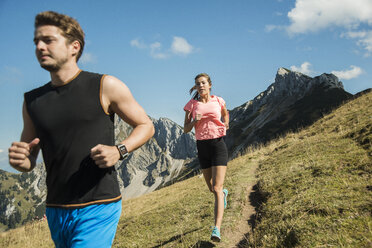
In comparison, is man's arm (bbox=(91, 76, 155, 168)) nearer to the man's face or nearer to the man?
the man

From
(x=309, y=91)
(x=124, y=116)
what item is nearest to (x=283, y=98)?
(x=309, y=91)

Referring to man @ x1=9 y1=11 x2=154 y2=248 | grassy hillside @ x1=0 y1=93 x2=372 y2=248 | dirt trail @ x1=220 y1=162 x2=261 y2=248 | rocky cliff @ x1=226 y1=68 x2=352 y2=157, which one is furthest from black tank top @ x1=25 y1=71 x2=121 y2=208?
rocky cliff @ x1=226 y1=68 x2=352 y2=157

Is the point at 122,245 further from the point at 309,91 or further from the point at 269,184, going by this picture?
the point at 309,91

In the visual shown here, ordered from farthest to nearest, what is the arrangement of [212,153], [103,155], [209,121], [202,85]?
[202,85]
[209,121]
[212,153]
[103,155]

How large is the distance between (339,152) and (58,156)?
977 centimetres

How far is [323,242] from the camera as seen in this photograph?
3799 mm

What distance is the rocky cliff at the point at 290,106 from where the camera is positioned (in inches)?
3386

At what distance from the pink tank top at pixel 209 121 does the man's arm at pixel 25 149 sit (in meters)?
3.97

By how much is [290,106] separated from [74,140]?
11659 cm

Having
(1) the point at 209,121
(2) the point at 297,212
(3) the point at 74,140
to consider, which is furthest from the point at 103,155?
(2) the point at 297,212

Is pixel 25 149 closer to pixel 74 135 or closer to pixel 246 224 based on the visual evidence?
pixel 74 135

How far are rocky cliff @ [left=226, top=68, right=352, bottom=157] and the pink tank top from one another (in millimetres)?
67732

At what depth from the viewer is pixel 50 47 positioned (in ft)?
7.82

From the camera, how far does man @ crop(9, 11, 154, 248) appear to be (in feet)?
7.50
